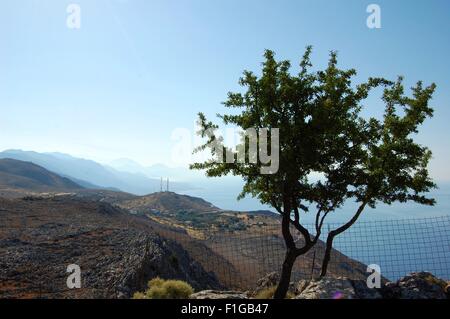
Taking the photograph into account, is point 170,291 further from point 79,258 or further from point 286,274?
point 79,258

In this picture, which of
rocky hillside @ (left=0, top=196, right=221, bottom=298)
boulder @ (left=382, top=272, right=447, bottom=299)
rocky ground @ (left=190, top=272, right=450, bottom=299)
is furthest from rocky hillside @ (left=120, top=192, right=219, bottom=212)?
boulder @ (left=382, top=272, right=447, bottom=299)

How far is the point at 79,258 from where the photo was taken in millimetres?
28594

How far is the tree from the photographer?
17781mm

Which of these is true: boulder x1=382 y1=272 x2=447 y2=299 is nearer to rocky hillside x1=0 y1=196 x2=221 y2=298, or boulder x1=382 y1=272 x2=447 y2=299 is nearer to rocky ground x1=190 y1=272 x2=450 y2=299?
rocky ground x1=190 y1=272 x2=450 y2=299

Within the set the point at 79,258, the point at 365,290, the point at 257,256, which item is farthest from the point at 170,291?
the point at 257,256

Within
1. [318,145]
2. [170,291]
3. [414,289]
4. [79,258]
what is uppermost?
[318,145]

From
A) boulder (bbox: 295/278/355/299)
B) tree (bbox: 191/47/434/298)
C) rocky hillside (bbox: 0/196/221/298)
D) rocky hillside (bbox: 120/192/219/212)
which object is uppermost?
tree (bbox: 191/47/434/298)

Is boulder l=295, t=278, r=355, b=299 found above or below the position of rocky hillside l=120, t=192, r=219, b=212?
above

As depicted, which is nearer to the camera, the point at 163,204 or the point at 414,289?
the point at 414,289

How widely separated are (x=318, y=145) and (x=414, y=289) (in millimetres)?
8434

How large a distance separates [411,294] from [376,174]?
5830 millimetres

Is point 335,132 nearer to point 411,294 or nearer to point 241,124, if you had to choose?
point 241,124

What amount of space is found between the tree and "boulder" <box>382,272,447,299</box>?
360cm

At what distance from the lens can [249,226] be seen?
101 metres
